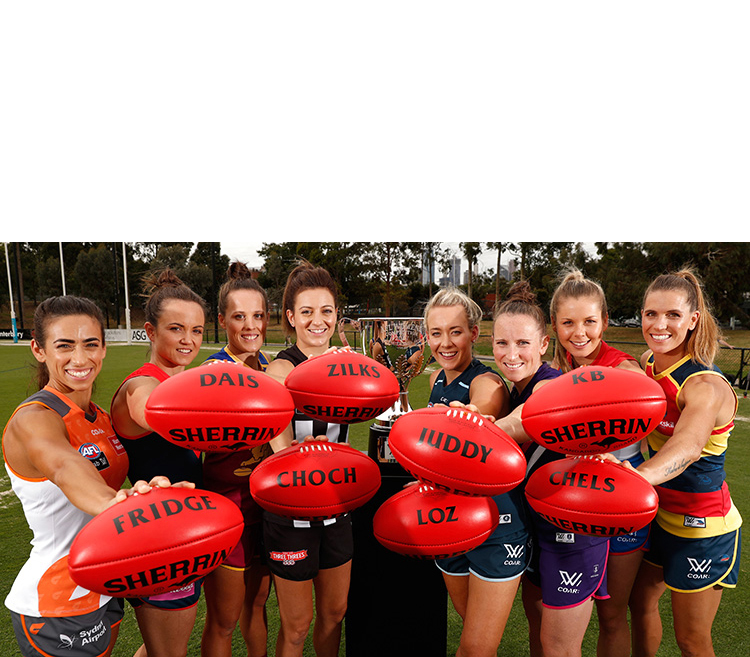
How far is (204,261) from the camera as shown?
21062 millimetres

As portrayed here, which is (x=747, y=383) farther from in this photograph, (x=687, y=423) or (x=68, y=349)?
(x=68, y=349)

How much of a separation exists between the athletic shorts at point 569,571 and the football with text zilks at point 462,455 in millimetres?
424

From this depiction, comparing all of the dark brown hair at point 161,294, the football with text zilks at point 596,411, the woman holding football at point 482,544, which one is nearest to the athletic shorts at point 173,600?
the woman holding football at point 482,544

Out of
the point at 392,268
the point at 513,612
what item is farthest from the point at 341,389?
the point at 392,268

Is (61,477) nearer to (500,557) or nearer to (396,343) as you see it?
(396,343)

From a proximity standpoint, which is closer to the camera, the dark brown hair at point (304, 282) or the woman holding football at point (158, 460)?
the woman holding football at point (158, 460)

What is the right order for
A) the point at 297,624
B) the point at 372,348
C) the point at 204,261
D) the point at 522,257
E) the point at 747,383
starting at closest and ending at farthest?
the point at 297,624 → the point at 372,348 → the point at 747,383 → the point at 522,257 → the point at 204,261

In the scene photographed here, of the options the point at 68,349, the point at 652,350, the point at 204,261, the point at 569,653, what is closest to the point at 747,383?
the point at 652,350

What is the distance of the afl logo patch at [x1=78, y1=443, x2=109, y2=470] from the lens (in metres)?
1.46

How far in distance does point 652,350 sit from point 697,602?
92cm

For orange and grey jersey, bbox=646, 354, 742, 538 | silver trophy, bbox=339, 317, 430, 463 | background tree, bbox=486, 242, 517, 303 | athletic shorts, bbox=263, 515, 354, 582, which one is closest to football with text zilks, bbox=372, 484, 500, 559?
athletic shorts, bbox=263, 515, 354, 582

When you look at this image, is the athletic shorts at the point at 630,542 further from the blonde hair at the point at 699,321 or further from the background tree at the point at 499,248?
the background tree at the point at 499,248

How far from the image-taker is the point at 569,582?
1.52m

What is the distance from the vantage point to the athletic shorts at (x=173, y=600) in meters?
1.57
